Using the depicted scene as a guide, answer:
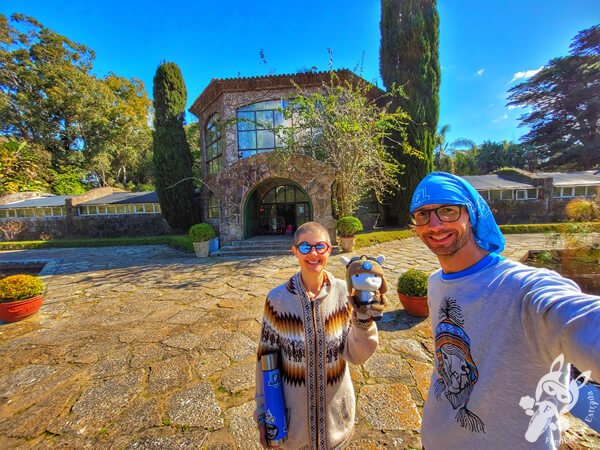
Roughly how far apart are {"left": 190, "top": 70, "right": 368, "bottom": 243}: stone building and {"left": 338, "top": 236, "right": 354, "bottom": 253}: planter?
0.84 m

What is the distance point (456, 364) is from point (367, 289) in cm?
54

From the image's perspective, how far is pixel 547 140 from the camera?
27.8 m

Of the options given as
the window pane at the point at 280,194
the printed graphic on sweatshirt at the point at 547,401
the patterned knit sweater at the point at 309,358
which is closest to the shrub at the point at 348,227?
the window pane at the point at 280,194

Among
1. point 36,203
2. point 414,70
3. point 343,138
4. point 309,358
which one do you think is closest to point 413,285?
point 309,358

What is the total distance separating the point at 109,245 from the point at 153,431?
16.0 m

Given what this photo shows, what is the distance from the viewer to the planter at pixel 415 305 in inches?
156

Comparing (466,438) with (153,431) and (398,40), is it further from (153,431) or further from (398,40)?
(398,40)

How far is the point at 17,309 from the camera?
4.41m

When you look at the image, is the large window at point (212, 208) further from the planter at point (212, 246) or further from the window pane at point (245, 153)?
the planter at point (212, 246)

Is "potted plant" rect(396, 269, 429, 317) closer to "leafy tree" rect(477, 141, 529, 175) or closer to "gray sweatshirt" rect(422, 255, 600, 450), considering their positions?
"gray sweatshirt" rect(422, 255, 600, 450)

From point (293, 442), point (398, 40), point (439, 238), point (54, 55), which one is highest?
point (54, 55)

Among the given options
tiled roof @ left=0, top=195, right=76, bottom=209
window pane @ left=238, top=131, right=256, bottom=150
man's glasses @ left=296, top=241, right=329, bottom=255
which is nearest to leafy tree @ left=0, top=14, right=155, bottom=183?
tiled roof @ left=0, top=195, right=76, bottom=209

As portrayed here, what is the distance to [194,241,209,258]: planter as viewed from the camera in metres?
10.0

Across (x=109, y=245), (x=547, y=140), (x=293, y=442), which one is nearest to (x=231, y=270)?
(x=293, y=442)
